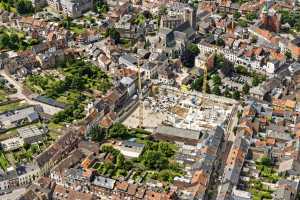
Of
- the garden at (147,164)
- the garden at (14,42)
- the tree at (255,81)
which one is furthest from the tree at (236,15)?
the garden at (147,164)

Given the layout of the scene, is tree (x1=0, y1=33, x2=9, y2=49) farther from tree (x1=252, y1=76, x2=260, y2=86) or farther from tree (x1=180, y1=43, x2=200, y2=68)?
tree (x1=252, y1=76, x2=260, y2=86)

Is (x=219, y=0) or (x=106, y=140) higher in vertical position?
(x=219, y=0)

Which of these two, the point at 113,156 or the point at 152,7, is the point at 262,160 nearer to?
the point at 113,156

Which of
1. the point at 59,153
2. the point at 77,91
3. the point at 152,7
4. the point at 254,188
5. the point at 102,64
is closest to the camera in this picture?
the point at 254,188

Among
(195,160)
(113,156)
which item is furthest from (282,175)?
(113,156)

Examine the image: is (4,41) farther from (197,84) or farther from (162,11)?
(197,84)

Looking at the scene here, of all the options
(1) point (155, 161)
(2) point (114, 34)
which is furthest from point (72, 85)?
(1) point (155, 161)

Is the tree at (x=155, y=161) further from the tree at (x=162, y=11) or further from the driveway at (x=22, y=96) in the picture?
the tree at (x=162, y=11)

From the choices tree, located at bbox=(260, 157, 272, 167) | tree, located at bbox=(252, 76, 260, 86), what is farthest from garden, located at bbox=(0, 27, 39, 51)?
tree, located at bbox=(260, 157, 272, 167)
